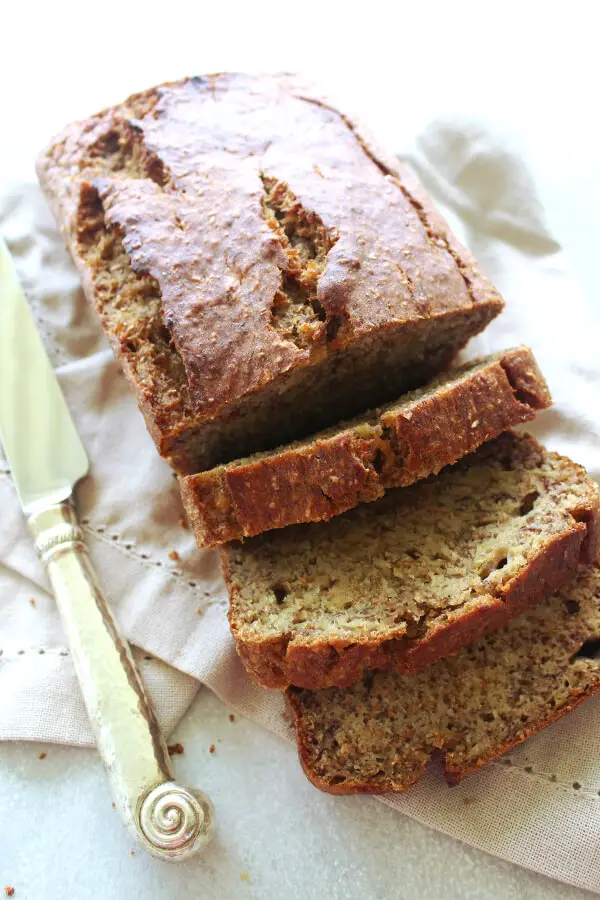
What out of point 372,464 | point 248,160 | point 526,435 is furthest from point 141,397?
point 526,435

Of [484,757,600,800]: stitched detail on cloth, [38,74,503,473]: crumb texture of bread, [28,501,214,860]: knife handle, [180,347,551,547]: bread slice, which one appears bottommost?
[484,757,600,800]: stitched detail on cloth

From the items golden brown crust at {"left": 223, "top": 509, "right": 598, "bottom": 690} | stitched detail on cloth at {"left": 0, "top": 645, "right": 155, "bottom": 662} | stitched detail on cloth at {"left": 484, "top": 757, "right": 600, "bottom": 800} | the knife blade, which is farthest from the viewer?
the knife blade

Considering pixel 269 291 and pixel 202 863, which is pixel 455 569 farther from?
pixel 202 863

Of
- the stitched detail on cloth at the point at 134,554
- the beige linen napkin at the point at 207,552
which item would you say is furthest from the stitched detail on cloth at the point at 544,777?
the stitched detail on cloth at the point at 134,554

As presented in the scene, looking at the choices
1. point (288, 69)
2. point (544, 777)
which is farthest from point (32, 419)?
point (544, 777)

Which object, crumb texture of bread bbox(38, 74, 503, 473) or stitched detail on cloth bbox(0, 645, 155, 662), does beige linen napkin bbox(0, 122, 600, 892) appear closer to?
stitched detail on cloth bbox(0, 645, 155, 662)

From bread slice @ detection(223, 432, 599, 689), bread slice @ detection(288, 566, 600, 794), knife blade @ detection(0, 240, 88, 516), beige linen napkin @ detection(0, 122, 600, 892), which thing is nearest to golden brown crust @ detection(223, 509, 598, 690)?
bread slice @ detection(223, 432, 599, 689)

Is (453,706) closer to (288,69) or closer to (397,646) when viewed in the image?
(397,646)
